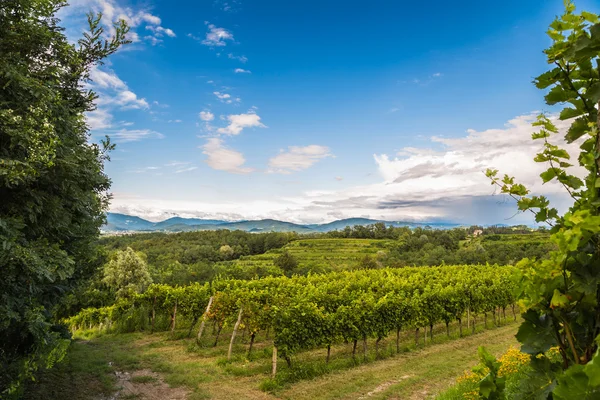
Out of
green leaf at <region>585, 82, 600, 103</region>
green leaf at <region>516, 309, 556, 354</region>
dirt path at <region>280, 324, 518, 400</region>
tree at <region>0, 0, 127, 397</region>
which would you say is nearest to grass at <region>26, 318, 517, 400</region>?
dirt path at <region>280, 324, 518, 400</region>

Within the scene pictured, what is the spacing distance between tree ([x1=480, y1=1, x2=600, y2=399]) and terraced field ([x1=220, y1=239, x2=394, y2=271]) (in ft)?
215

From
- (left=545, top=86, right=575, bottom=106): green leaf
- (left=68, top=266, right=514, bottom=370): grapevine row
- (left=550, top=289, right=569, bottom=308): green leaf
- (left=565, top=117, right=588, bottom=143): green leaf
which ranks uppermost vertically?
(left=545, top=86, right=575, bottom=106): green leaf

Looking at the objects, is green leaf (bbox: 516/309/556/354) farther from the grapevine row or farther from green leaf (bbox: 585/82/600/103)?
the grapevine row

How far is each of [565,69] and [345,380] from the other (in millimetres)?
11875

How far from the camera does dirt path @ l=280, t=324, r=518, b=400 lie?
33.1 feet

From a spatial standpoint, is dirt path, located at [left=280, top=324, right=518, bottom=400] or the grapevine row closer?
dirt path, located at [left=280, top=324, right=518, bottom=400]

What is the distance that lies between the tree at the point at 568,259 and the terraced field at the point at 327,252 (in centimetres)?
6556

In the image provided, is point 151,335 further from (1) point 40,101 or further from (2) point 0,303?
(1) point 40,101

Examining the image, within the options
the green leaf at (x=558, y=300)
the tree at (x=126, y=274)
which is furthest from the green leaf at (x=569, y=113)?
the tree at (x=126, y=274)

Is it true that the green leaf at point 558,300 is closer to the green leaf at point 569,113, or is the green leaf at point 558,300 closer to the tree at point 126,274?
the green leaf at point 569,113

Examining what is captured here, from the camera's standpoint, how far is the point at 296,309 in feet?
42.8

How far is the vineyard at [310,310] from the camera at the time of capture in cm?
1312

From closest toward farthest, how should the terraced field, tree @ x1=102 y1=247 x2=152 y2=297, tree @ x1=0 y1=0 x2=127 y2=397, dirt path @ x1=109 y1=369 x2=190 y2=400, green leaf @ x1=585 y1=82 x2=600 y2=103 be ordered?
green leaf @ x1=585 y1=82 x2=600 y2=103
tree @ x1=0 y1=0 x2=127 y2=397
dirt path @ x1=109 y1=369 x2=190 y2=400
tree @ x1=102 y1=247 x2=152 y2=297
the terraced field

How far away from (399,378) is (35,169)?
11.9 m
